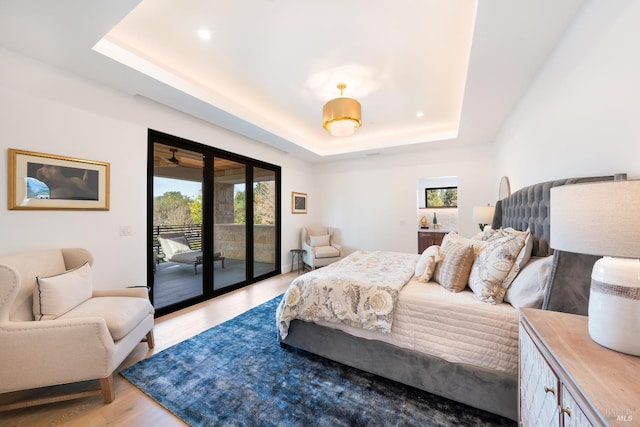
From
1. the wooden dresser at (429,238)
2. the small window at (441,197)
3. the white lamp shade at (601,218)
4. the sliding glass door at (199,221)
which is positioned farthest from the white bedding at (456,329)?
the small window at (441,197)

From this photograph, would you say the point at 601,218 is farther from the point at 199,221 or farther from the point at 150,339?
the point at 199,221

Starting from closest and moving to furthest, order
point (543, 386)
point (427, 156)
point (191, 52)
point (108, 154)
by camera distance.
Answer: point (543, 386), point (191, 52), point (108, 154), point (427, 156)

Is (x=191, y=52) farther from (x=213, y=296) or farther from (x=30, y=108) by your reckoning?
(x=213, y=296)

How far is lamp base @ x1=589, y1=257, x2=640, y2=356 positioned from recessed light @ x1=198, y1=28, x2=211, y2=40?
3.02m

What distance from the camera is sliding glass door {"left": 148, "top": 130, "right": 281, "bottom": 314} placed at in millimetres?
3178

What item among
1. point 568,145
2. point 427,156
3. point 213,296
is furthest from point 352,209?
point 568,145

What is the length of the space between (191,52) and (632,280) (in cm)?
341

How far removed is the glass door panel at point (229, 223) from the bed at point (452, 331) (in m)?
2.20

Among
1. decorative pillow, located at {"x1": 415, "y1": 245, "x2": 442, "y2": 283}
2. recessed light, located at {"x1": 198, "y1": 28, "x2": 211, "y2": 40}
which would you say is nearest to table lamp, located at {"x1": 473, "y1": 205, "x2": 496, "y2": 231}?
decorative pillow, located at {"x1": 415, "y1": 245, "x2": 442, "y2": 283}

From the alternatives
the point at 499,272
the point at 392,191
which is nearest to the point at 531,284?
the point at 499,272

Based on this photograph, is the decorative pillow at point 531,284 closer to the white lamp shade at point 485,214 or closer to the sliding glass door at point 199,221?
the white lamp shade at point 485,214

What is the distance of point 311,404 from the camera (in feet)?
5.40

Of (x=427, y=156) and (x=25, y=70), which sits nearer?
Answer: (x=25, y=70)

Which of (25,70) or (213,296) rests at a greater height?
(25,70)
